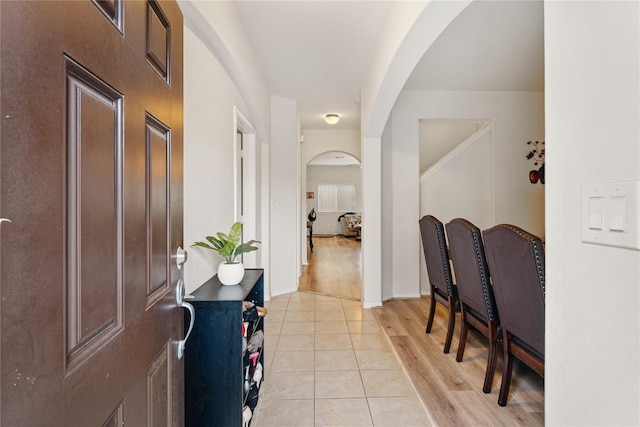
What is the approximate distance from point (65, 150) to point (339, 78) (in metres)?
3.56

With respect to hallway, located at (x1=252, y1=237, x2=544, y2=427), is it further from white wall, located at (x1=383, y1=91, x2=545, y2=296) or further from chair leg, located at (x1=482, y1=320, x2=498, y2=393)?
white wall, located at (x1=383, y1=91, x2=545, y2=296)

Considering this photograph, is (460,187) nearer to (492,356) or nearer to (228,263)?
(492,356)

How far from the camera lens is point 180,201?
1.03m

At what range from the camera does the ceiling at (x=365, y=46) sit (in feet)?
7.77

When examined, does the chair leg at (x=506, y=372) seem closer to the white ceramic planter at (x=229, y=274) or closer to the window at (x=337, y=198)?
the white ceramic planter at (x=229, y=274)

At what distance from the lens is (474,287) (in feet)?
6.68

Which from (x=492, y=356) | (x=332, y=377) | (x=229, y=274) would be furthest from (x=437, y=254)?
(x=229, y=274)

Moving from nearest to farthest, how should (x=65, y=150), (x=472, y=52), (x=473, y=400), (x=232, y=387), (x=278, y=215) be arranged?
(x=65, y=150), (x=232, y=387), (x=473, y=400), (x=472, y=52), (x=278, y=215)

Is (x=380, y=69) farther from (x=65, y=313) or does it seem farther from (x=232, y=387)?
(x=65, y=313)

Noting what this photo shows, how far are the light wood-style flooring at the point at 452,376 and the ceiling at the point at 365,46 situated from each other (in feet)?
8.38

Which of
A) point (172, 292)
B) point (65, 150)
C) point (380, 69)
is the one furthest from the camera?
point (380, 69)
